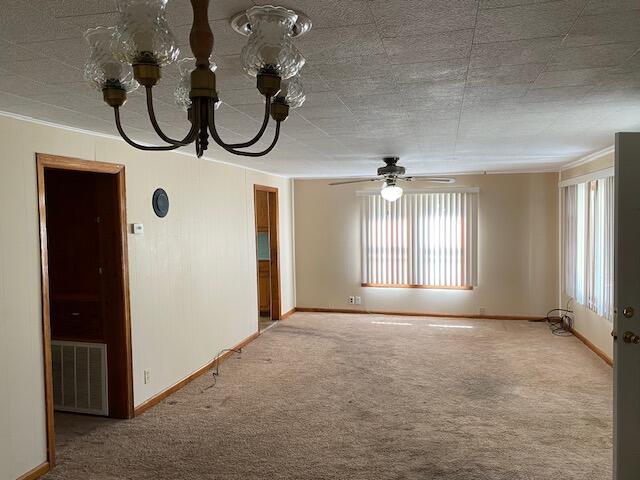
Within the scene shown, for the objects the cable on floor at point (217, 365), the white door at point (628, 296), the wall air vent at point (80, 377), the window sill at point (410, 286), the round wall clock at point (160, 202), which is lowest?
the cable on floor at point (217, 365)

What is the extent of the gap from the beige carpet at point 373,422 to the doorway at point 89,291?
9.3 inches

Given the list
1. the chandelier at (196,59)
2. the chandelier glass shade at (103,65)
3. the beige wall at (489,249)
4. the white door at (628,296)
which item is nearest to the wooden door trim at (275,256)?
the beige wall at (489,249)

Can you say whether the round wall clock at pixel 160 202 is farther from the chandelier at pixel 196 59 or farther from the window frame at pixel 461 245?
the window frame at pixel 461 245

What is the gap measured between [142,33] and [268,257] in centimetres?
682

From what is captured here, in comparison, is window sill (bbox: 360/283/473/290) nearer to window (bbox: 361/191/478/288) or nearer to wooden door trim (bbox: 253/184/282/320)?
window (bbox: 361/191/478/288)

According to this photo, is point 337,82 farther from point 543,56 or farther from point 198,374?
point 198,374

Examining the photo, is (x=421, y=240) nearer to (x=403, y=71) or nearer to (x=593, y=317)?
(x=593, y=317)

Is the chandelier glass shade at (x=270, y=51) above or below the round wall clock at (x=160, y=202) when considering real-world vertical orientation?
above

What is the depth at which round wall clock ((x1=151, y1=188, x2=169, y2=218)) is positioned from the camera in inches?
170

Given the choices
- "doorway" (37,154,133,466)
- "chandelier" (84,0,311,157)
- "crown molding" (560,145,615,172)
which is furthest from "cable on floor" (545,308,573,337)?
"chandelier" (84,0,311,157)

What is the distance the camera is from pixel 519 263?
7375 millimetres

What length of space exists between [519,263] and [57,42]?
698cm

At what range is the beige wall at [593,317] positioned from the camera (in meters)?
5.11

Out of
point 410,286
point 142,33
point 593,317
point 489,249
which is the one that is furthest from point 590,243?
point 142,33
